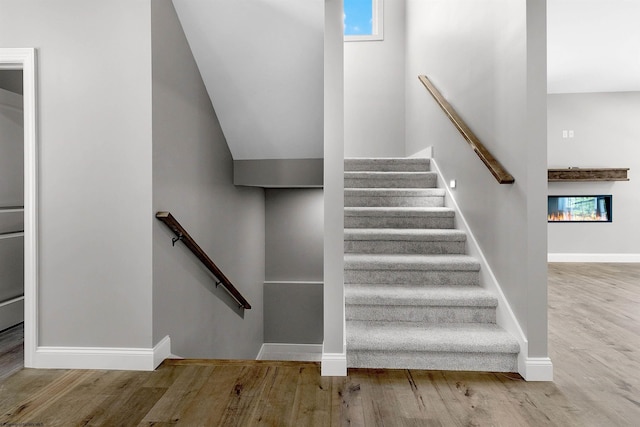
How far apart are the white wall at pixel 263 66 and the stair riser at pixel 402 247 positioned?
1124 millimetres

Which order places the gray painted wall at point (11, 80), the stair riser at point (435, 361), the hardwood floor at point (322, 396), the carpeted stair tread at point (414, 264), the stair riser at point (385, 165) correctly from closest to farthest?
the hardwood floor at point (322, 396) → the stair riser at point (435, 361) → the carpeted stair tread at point (414, 264) → the gray painted wall at point (11, 80) → the stair riser at point (385, 165)

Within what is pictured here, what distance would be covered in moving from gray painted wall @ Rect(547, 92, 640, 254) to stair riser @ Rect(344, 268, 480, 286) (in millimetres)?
4305

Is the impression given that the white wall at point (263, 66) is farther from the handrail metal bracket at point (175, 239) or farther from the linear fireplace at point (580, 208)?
the linear fireplace at point (580, 208)

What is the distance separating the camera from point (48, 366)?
7.56 feet

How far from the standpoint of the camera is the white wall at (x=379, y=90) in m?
5.63

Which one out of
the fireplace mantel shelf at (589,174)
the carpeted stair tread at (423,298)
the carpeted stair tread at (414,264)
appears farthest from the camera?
the fireplace mantel shelf at (589,174)

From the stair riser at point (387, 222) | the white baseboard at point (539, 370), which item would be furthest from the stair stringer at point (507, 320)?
the stair riser at point (387, 222)

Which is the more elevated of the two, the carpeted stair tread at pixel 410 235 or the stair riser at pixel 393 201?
the stair riser at pixel 393 201

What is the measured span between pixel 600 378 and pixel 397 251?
1494mm

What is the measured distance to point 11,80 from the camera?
329 cm

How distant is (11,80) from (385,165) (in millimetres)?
3619

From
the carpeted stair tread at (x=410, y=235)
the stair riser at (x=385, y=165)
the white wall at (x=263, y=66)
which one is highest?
the white wall at (x=263, y=66)

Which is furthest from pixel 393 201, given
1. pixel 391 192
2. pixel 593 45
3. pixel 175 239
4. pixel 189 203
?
pixel 593 45

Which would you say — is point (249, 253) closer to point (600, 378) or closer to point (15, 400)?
point (15, 400)
